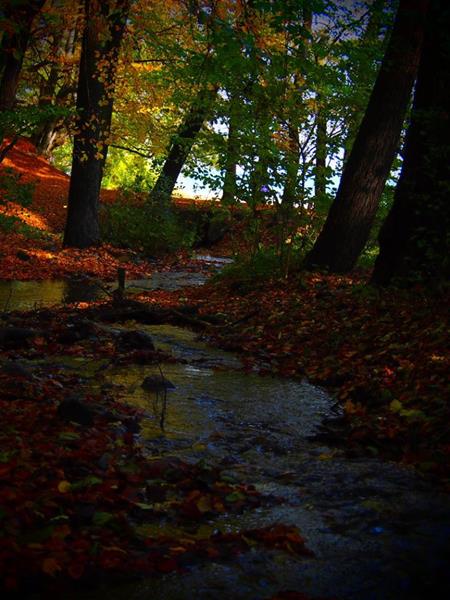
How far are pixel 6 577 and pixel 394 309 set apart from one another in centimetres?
627

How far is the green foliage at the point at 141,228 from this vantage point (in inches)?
826

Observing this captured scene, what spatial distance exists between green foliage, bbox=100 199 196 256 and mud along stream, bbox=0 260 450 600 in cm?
1403

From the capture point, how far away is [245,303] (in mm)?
10992

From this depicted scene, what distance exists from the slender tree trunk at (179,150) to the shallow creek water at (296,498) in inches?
509

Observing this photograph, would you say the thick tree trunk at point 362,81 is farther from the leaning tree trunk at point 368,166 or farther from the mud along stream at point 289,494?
the mud along stream at point 289,494

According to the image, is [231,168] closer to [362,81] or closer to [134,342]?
[362,81]

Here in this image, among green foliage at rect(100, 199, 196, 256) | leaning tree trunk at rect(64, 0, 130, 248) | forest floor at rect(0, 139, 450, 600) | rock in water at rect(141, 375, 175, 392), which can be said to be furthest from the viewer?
green foliage at rect(100, 199, 196, 256)

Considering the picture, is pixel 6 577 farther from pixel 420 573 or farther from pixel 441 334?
pixel 441 334

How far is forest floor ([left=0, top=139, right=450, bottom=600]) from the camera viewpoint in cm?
320

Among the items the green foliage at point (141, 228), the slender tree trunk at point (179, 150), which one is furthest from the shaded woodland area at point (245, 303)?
the slender tree trunk at point (179, 150)

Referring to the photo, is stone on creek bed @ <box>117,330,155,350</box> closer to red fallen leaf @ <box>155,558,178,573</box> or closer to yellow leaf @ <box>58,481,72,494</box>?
yellow leaf @ <box>58,481,72,494</box>

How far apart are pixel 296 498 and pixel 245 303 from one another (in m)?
7.04

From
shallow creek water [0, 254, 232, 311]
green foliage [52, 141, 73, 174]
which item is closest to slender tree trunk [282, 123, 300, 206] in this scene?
shallow creek water [0, 254, 232, 311]

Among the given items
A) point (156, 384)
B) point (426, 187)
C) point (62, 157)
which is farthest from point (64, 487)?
point (62, 157)
